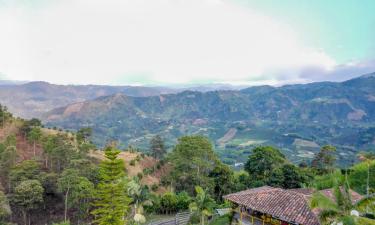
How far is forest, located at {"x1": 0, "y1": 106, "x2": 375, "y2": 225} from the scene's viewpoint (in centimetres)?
→ 2893

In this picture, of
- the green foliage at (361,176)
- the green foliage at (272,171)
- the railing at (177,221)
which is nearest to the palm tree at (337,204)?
the green foliage at (361,176)

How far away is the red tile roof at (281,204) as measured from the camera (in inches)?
883

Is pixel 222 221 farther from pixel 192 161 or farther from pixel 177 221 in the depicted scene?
pixel 192 161

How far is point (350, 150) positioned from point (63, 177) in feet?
593

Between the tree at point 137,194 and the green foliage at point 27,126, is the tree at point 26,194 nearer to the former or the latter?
the tree at point 137,194

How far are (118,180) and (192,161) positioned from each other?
60.9 ft

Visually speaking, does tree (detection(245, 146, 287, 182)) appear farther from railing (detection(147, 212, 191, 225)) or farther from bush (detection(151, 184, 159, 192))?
railing (detection(147, 212, 191, 225))

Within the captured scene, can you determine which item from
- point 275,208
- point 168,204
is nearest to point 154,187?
Answer: point 168,204

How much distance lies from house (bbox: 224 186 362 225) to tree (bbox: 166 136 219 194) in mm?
17250

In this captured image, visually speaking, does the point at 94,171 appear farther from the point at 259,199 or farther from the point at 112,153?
the point at 259,199

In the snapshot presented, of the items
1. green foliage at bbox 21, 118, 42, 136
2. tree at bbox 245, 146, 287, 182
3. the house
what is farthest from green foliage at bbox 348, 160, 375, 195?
green foliage at bbox 21, 118, 42, 136

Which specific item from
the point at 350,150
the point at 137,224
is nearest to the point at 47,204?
the point at 137,224

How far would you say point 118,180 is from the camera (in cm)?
2905

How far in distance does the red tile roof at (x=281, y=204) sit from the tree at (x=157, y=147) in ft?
122
